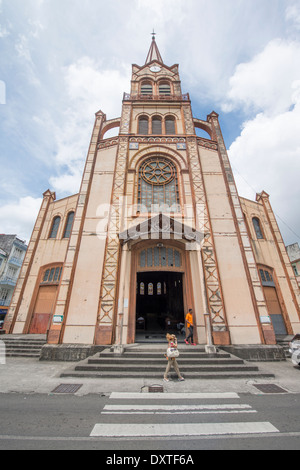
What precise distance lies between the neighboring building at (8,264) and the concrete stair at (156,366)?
27865 millimetres

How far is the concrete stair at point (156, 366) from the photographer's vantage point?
6699mm

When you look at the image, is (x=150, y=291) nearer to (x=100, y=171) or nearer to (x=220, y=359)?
(x=100, y=171)

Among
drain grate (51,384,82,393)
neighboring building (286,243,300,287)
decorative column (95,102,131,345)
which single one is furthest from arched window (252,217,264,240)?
neighboring building (286,243,300,287)

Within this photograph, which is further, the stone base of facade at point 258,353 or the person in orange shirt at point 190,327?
the person in orange shirt at point 190,327

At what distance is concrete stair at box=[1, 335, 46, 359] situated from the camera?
10345 millimetres

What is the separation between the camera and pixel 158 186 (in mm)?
14125

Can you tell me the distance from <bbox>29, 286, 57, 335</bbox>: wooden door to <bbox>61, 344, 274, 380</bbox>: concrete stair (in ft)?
26.2

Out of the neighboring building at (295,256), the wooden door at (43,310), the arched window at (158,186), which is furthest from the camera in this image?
the neighboring building at (295,256)

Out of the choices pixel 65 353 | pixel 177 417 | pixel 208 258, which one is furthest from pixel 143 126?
pixel 177 417

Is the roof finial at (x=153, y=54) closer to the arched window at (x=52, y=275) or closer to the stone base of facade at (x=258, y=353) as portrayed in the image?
the arched window at (x=52, y=275)

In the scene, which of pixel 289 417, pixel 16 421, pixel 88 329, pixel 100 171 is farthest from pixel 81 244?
pixel 289 417

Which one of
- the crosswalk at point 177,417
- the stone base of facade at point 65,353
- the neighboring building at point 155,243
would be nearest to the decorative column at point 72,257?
the neighboring building at point 155,243

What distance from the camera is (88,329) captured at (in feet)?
32.4
